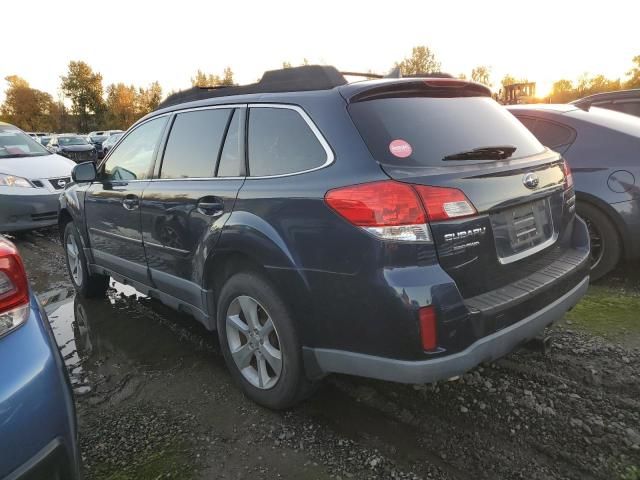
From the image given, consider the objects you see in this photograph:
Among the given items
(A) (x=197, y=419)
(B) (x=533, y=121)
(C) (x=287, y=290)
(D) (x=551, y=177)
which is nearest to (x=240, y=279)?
(C) (x=287, y=290)

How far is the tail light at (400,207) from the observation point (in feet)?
6.73

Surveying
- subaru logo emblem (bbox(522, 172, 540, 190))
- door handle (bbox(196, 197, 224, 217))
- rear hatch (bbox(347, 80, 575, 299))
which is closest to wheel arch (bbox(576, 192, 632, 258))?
rear hatch (bbox(347, 80, 575, 299))

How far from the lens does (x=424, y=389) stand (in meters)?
2.88

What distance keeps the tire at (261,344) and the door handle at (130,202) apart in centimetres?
122

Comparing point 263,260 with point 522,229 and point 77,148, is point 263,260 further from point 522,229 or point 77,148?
point 77,148

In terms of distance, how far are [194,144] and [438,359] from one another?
7.00ft

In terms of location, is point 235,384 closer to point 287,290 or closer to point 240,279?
point 240,279

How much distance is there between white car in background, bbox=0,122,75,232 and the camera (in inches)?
277

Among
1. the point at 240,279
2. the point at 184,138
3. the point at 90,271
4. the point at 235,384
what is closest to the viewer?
the point at 240,279

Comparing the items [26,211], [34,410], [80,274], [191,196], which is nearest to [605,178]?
[191,196]

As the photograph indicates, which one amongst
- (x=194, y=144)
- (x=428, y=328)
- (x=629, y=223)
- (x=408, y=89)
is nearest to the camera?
(x=428, y=328)

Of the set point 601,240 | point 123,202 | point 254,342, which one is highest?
point 123,202

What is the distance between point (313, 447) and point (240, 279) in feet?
3.13

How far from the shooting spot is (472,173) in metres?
2.27
